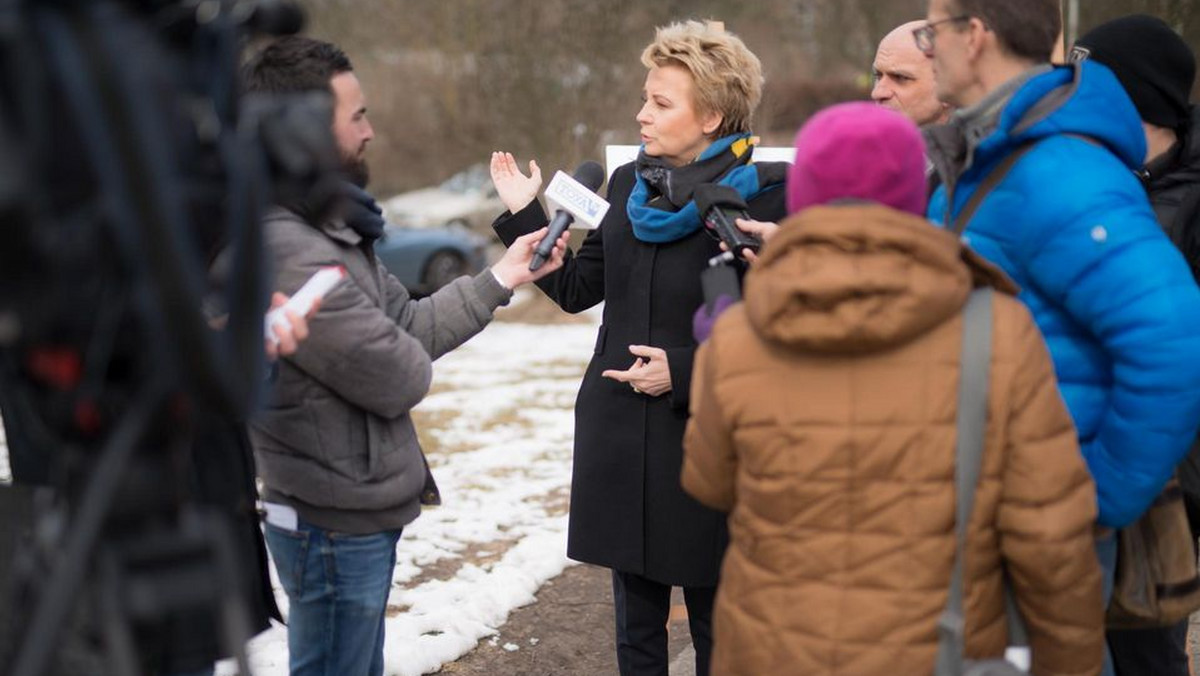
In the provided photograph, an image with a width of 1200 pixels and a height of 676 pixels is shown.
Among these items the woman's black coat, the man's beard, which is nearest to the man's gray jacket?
the man's beard

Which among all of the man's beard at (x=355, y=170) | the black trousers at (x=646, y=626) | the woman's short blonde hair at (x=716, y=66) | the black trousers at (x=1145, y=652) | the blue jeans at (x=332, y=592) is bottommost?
the black trousers at (x=646, y=626)

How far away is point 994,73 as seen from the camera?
A: 2.47 m

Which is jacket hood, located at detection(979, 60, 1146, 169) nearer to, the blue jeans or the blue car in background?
the blue jeans

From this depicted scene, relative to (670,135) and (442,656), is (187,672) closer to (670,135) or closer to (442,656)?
(670,135)

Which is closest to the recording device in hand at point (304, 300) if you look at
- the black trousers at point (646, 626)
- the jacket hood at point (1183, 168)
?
the black trousers at point (646, 626)

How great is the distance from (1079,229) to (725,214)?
99cm

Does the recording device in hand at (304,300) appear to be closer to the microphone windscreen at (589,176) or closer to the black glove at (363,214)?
the black glove at (363,214)

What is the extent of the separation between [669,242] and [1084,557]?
4.83ft

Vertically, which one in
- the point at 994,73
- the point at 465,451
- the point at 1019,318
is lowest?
the point at 465,451

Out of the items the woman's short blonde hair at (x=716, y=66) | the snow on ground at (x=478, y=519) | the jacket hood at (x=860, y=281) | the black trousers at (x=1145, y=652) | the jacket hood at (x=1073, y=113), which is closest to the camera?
the jacket hood at (x=860, y=281)

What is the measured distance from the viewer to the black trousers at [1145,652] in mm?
2912

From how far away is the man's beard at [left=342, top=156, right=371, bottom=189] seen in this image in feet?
8.87

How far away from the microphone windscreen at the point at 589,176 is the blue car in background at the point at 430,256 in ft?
41.0

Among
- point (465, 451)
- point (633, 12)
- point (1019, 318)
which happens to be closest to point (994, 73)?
point (1019, 318)
